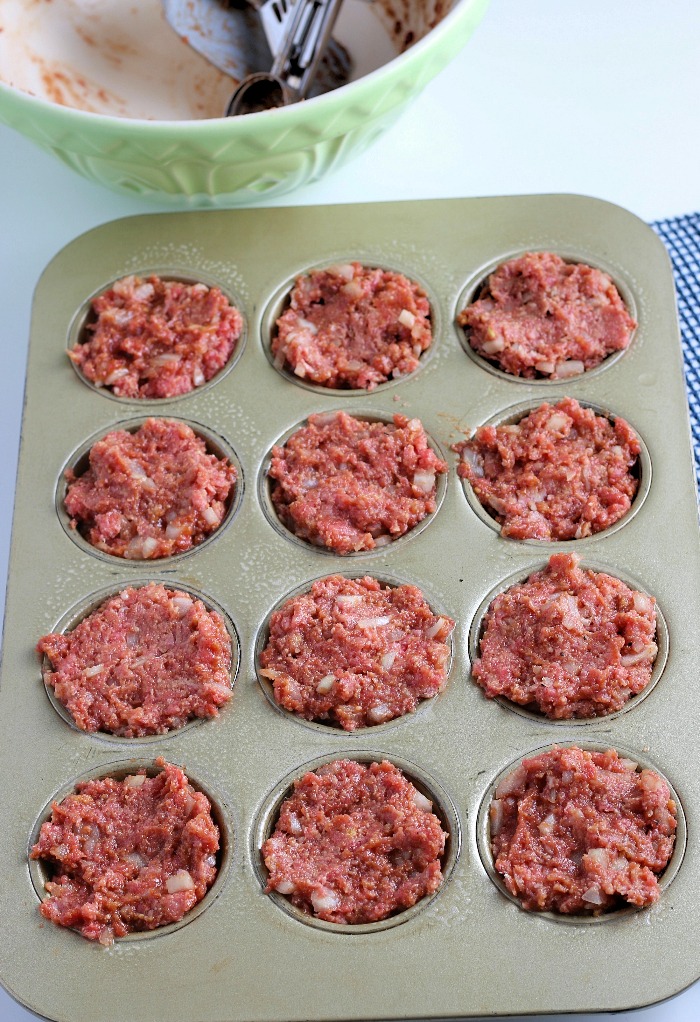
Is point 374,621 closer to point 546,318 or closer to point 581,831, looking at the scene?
point 581,831

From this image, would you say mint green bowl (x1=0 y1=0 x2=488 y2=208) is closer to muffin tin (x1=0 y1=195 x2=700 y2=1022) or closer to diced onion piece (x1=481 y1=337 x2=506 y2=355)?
muffin tin (x1=0 y1=195 x2=700 y2=1022)

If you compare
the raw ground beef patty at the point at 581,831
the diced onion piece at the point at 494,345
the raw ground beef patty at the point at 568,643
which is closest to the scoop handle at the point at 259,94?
the diced onion piece at the point at 494,345

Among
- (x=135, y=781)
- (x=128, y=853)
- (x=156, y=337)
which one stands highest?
(x=156, y=337)

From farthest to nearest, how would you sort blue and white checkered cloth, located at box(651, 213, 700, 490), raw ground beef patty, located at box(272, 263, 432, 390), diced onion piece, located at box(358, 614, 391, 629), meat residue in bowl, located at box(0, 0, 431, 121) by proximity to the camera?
meat residue in bowl, located at box(0, 0, 431, 121), blue and white checkered cloth, located at box(651, 213, 700, 490), raw ground beef patty, located at box(272, 263, 432, 390), diced onion piece, located at box(358, 614, 391, 629)

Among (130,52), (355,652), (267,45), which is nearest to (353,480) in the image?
(355,652)

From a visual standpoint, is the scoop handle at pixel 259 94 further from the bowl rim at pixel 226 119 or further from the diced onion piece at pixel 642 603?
the diced onion piece at pixel 642 603

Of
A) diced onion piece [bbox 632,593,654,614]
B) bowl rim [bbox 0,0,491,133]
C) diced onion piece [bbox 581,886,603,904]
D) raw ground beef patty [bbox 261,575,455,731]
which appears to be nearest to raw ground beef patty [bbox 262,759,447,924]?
raw ground beef patty [bbox 261,575,455,731]
